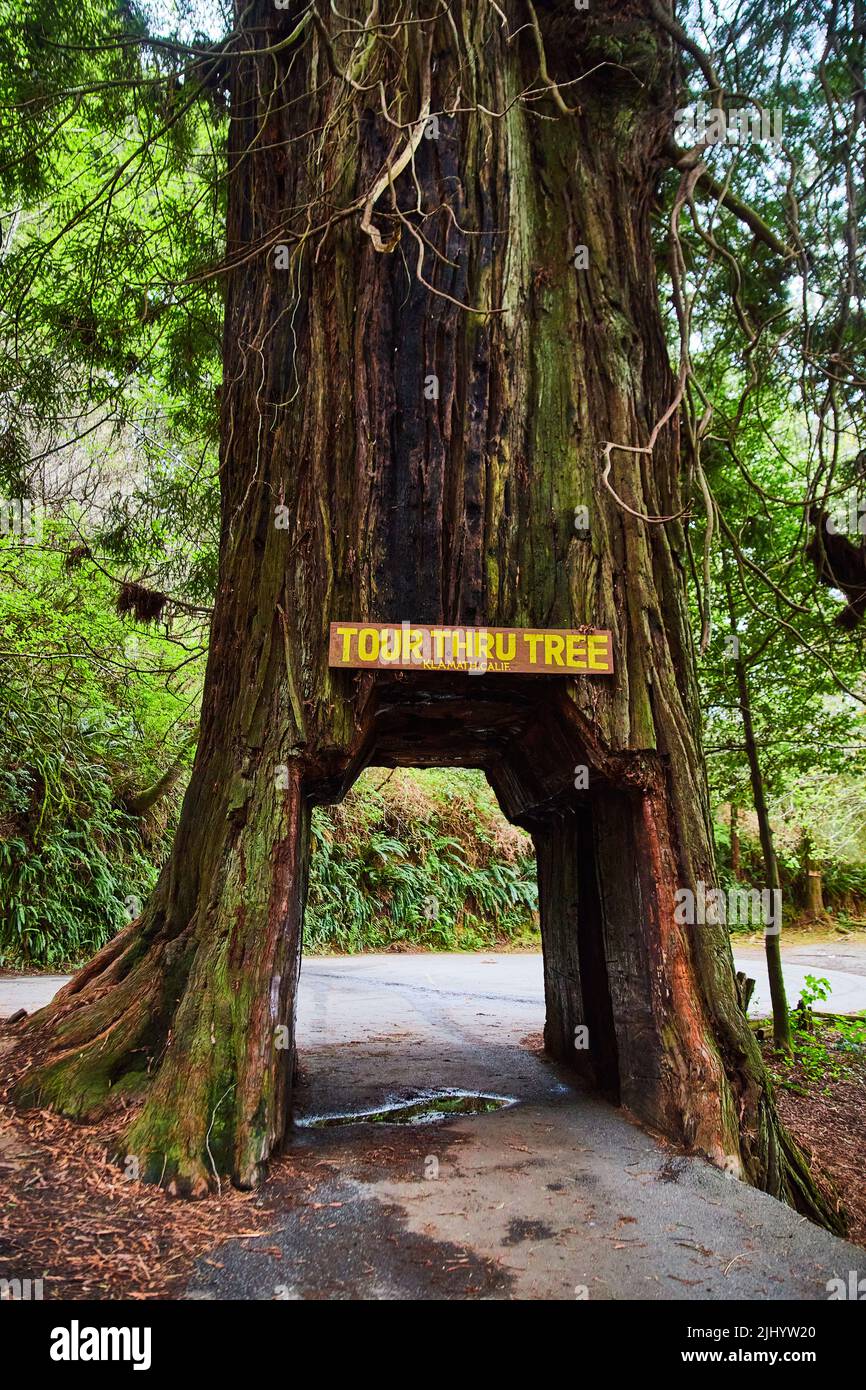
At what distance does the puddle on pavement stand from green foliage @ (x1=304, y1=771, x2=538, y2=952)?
9788mm

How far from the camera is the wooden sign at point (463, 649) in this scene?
164 inches

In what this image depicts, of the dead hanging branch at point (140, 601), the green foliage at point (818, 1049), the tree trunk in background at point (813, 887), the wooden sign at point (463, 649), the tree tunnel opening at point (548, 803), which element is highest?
the dead hanging branch at point (140, 601)

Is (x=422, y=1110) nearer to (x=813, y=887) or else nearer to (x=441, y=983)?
(x=441, y=983)

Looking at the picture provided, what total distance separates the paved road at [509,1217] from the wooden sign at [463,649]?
7.38ft

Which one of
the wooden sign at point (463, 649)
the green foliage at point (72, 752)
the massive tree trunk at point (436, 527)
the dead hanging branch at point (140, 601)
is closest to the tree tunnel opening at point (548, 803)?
the massive tree trunk at point (436, 527)

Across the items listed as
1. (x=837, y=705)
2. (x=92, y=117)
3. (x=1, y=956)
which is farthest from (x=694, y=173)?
(x=1, y=956)

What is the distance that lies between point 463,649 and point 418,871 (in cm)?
1286

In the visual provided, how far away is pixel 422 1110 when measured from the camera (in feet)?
16.5

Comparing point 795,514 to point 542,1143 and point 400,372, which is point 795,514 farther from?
point 542,1143

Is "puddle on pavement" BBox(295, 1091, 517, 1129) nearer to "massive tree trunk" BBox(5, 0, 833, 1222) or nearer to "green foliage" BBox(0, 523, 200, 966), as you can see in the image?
"massive tree trunk" BBox(5, 0, 833, 1222)

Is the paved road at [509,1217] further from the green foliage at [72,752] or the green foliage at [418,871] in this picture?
the green foliage at [418,871]

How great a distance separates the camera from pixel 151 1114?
12.1 feet

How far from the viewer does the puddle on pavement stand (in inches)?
187

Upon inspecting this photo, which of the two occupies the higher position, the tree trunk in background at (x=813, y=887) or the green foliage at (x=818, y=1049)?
the tree trunk in background at (x=813, y=887)
